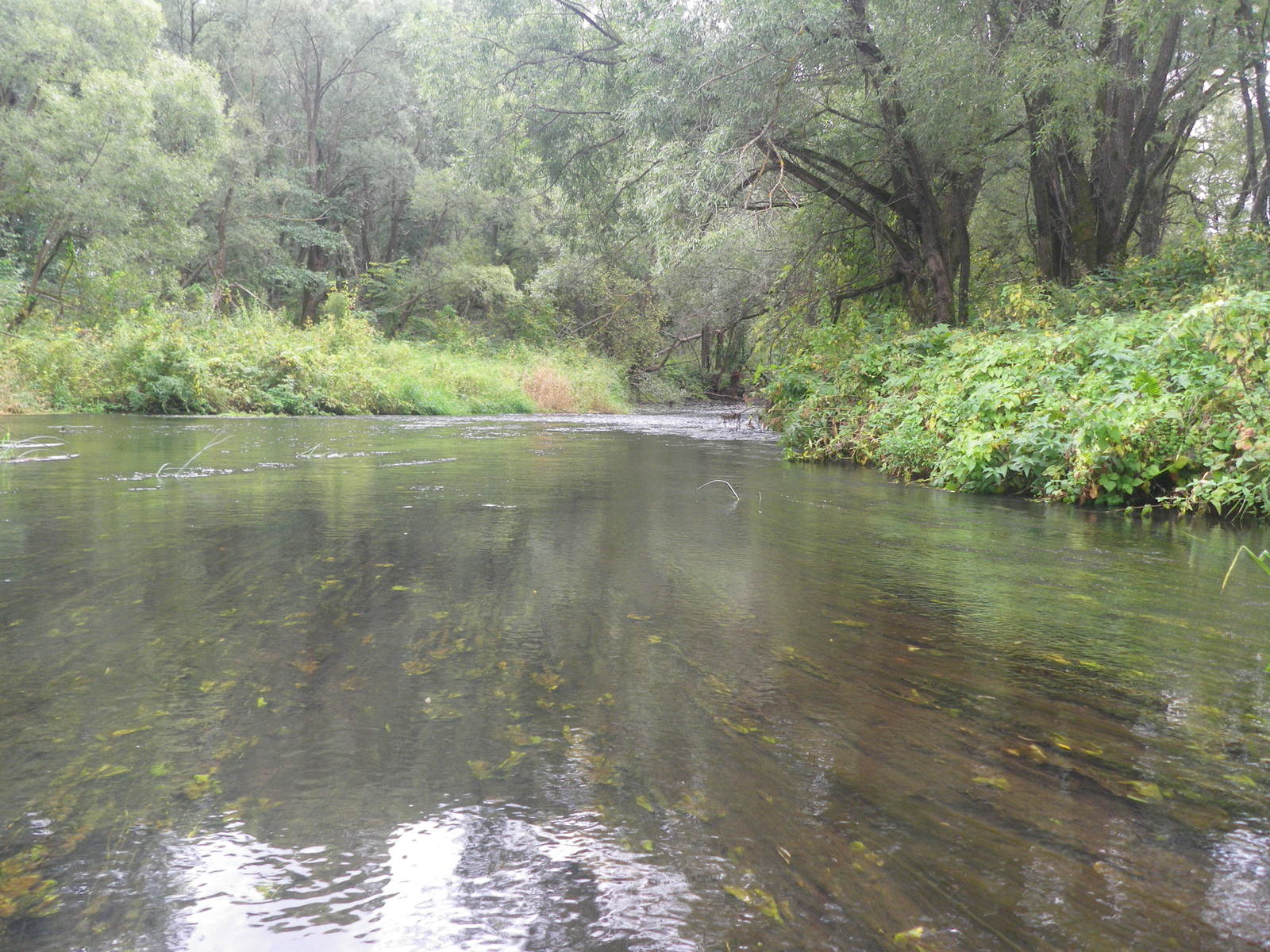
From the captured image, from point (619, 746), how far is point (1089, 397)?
6.52 metres

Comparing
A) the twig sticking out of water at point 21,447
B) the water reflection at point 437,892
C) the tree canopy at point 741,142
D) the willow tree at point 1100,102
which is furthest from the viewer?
the tree canopy at point 741,142

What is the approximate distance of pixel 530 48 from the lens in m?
14.8

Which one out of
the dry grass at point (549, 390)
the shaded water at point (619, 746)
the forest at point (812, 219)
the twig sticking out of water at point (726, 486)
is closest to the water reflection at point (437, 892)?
the shaded water at point (619, 746)

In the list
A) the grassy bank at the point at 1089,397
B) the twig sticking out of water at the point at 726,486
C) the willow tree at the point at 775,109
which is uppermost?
the willow tree at the point at 775,109

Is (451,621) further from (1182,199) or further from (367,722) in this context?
(1182,199)

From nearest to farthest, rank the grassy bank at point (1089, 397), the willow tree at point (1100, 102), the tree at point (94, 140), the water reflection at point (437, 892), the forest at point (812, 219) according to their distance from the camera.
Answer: the water reflection at point (437, 892) → the grassy bank at point (1089, 397) → the forest at point (812, 219) → the willow tree at point (1100, 102) → the tree at point (94, 140)

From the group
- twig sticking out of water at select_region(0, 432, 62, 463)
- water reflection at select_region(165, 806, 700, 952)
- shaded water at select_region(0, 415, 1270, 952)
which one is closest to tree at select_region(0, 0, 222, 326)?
twig sticking out of water at select_region(0, 432, 62, 463)

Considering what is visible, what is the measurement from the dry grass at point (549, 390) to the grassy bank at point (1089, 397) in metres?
15.2

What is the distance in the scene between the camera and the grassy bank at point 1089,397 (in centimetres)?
617

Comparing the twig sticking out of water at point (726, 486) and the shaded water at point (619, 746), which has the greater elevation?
the twig sticking out of water at point (726, 486)

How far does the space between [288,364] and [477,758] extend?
19.1m

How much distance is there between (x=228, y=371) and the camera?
18375mm

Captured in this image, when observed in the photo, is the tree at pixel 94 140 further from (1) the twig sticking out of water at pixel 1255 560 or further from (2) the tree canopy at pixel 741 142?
(1) the twig sticking out of water at pixel 1255 560

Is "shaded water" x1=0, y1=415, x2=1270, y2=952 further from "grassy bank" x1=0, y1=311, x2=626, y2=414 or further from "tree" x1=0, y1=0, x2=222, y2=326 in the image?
"tree" x1=0, y1=0, x2=222, y2=326
